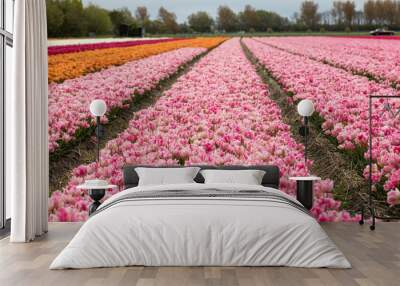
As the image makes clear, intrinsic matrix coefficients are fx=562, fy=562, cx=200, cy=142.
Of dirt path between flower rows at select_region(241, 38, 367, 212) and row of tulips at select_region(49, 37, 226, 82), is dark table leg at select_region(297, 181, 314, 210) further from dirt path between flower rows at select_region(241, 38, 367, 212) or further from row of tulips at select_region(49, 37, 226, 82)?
row of tulips at select_region(49, 37, 226, 82)

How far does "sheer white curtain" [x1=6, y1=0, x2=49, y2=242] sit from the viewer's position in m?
5.13

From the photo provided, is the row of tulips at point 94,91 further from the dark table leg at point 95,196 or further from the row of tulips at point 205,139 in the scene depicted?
the dark table leg at point 95,196

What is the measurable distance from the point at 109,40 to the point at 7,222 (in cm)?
268

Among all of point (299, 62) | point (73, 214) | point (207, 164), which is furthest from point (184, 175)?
point (299, 62)

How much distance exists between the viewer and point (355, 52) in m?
7.20

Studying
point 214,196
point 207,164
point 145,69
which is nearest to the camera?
point 214,196

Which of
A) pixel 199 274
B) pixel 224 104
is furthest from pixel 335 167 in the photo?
pixel 199 274

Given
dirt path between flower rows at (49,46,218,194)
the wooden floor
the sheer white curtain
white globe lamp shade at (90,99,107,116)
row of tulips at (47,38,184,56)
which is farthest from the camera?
row of tulips at (47,38,184,56)

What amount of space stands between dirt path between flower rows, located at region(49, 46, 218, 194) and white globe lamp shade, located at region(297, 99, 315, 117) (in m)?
1.79

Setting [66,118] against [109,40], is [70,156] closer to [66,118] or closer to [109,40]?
[66,118]

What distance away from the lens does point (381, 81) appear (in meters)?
6.80

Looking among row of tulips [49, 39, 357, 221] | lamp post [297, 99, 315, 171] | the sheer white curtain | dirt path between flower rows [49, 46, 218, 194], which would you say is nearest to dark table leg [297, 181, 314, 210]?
row of tulips [49, 39, 357, 221]

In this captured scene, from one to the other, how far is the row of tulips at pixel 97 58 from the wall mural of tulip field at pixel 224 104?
13 mm

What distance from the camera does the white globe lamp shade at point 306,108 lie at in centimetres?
637
